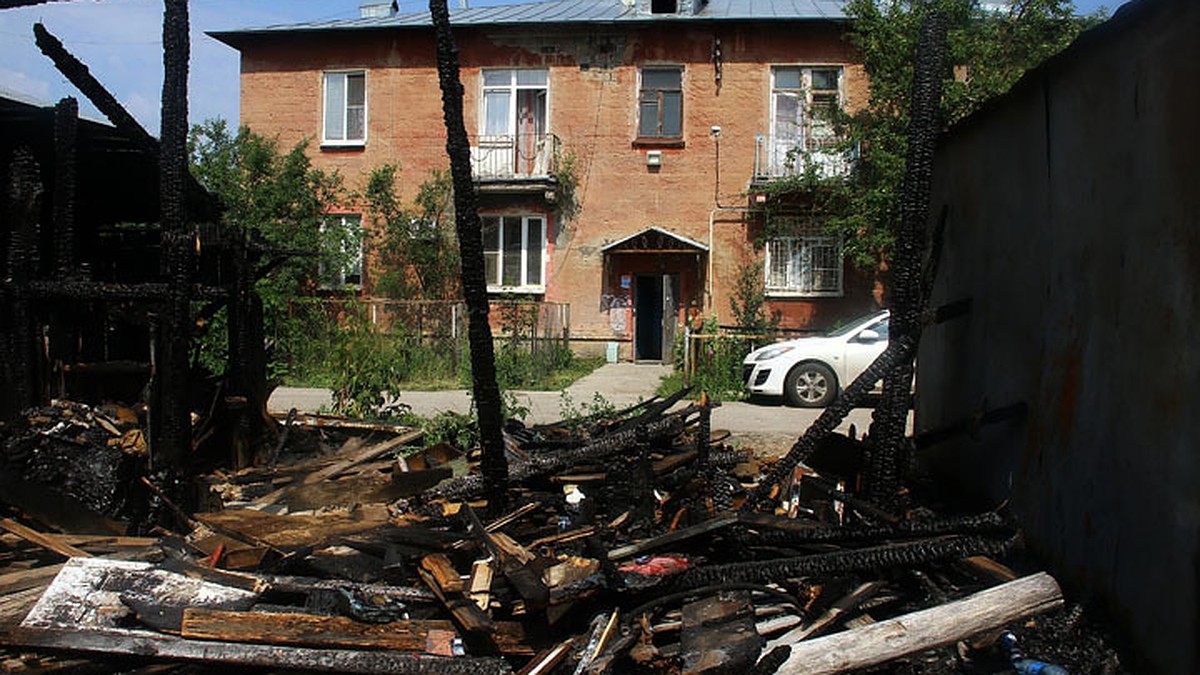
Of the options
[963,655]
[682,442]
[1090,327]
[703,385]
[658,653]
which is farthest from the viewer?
[703,385]

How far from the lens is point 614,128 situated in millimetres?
22656

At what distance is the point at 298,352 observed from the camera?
17.0m

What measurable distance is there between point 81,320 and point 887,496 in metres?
7.19

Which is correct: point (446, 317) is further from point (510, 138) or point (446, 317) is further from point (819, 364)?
point (819, 364)

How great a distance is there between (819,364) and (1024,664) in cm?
1036

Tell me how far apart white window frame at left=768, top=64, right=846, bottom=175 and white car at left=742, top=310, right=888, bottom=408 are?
8505 mm

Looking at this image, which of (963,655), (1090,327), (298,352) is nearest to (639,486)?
(963,655)

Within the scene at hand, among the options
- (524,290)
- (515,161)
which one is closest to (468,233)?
(524,290)

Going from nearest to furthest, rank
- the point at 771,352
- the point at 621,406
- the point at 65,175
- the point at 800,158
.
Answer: the point at 65,175 → the point at 621,406 → the point at 771,352 → the point at 800,158

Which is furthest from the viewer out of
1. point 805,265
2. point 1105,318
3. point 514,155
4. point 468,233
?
point 514,155

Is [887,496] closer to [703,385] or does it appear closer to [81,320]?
[81,320]

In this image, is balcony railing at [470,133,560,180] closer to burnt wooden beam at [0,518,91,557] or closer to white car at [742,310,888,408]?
white car at [742,310,888,408]

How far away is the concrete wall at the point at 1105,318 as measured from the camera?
3.55 metres

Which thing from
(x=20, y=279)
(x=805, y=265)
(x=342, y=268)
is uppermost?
(x=805, y=265)
